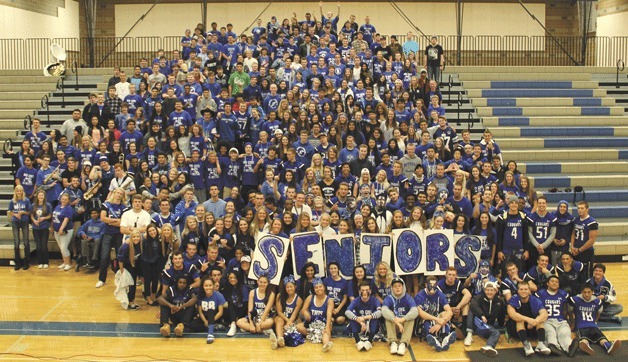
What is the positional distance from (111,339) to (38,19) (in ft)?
65.0

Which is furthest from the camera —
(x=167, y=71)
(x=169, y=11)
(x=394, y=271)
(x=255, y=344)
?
(x=169, y=11)

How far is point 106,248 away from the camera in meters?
13.0

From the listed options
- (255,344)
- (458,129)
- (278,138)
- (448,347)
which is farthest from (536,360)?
(458,129)

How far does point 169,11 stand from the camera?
1172 inches

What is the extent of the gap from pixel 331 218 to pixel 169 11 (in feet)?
67.0

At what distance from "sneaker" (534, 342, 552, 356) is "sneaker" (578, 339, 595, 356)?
44 cm

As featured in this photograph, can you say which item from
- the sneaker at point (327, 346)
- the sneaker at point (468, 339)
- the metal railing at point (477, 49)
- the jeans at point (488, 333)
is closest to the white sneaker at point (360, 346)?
the sneaker at point (327, 346)

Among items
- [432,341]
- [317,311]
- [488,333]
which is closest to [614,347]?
[488,333]

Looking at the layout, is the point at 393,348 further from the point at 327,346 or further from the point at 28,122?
the point at 28,122

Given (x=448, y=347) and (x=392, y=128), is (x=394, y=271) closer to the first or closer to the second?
(x=448, y=347)

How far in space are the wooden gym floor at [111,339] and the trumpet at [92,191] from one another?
6.69 feet

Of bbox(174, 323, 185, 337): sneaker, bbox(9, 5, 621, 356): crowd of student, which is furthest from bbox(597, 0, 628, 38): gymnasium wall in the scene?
bbox(174, 323, 185, 337): sneaker

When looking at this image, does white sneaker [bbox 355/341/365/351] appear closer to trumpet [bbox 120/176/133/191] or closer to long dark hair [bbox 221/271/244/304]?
long dark hair [bbox 221/271/244/304]

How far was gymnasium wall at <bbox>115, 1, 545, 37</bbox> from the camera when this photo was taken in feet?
96.9
